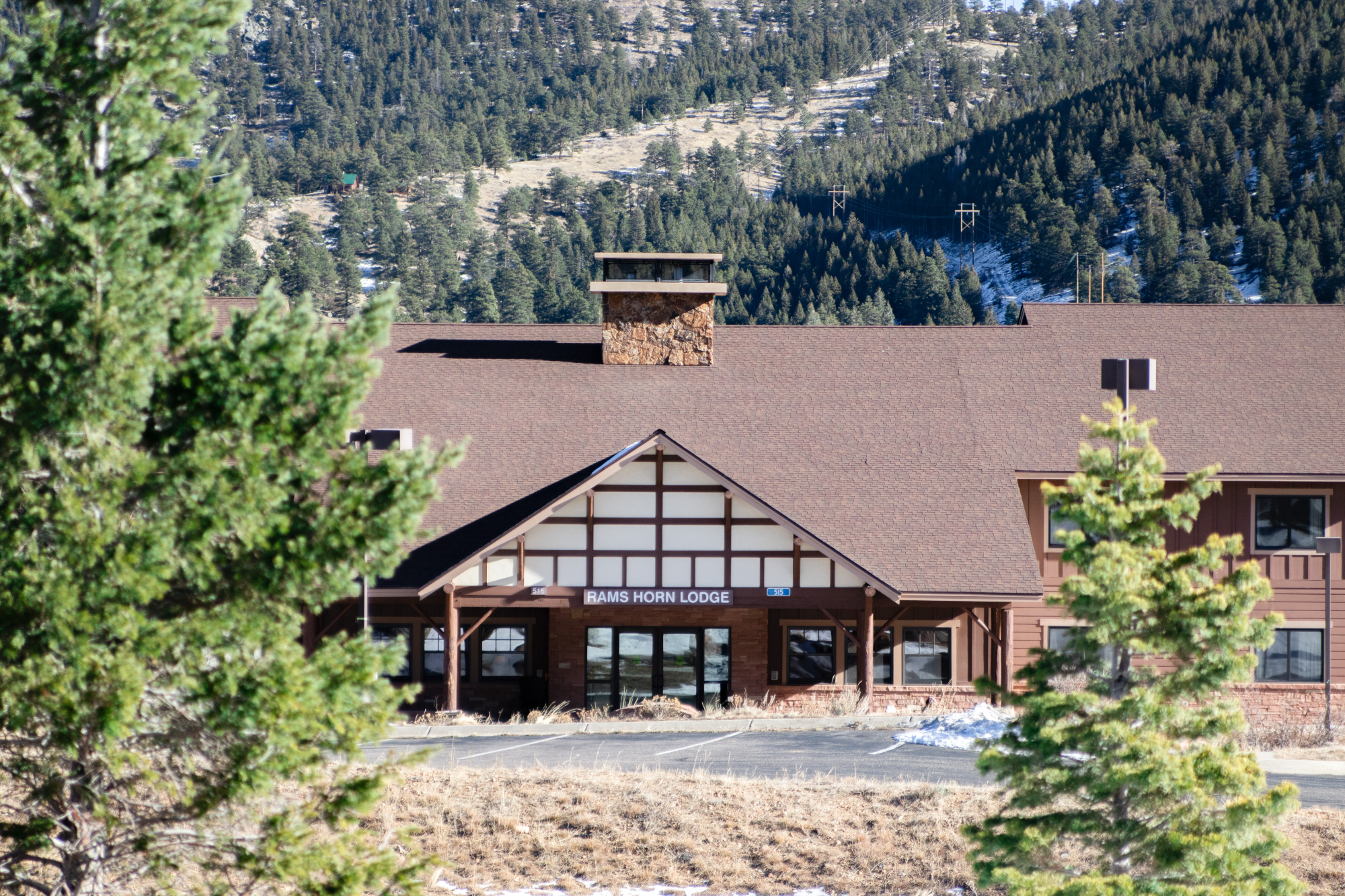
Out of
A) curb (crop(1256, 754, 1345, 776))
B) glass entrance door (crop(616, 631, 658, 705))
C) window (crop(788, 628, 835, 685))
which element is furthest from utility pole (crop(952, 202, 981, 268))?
curb (crop(1256, 754, 1345, 776))

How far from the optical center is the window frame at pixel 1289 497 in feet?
88.9

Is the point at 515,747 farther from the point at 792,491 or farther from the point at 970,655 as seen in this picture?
the point at 970,655

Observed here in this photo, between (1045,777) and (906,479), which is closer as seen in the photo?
(1045,777)

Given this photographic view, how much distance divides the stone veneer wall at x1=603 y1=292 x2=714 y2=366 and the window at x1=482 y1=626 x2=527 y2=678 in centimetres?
729

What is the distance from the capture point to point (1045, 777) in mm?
11977

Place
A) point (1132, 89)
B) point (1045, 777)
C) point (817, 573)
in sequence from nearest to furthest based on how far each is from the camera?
1. point (1045, 777)
2. point (817, 573)
3. point (1132, 89)

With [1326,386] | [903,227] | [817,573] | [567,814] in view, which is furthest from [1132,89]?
[567,814]

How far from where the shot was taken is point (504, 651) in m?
27.0

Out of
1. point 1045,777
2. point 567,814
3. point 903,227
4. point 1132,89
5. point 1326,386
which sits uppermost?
point 1132,89

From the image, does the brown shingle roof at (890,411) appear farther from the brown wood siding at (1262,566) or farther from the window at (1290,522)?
the window at (1290,522)

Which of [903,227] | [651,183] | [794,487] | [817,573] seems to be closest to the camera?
[817,573]

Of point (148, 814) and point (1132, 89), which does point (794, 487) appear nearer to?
point (148, 814)

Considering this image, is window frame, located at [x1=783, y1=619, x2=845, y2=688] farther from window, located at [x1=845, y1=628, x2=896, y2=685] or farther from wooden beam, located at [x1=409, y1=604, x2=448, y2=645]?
A: wooden beam, located at [x1=409, y1=604, x2=448, y2=645]

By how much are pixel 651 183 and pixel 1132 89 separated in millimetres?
63061
